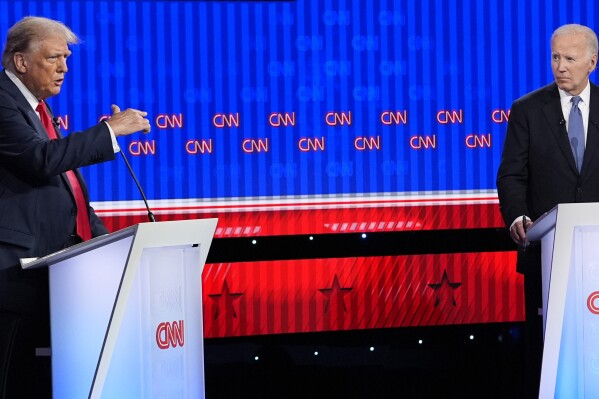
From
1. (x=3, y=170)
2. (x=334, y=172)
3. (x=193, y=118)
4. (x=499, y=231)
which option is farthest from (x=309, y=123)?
(x=3, y=170)

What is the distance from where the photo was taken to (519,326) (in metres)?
4.93

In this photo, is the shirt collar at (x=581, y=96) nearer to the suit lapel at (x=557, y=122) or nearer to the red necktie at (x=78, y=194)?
the suit lapel at (x=557, y=122)

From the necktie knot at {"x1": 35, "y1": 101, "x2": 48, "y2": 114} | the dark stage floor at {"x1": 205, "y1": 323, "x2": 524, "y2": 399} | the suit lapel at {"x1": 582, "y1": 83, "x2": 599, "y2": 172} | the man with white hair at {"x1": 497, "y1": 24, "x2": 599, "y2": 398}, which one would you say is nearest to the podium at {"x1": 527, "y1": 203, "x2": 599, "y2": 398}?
the man with white hair at {"x1": 497, "y1": 24, "x2": 599, "y2": 398}

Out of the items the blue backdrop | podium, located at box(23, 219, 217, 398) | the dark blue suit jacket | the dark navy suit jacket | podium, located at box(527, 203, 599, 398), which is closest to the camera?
podium, located at box(23, 219, 217, 398)

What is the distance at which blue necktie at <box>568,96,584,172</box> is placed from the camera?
356 centimetres

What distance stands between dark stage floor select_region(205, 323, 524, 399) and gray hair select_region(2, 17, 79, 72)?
1.99 metres

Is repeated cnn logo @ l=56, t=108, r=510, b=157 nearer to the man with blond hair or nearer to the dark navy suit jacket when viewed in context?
the dark navy suit jacket

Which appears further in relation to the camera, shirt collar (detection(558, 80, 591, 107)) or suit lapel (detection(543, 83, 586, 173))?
shirt collar (detection(558, 80, 591, 107))

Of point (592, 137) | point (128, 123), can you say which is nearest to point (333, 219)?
point (592, 137)

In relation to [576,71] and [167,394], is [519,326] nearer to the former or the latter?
[576,71]

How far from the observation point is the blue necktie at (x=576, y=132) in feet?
11.7

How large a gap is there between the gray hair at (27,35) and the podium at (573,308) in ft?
5.40

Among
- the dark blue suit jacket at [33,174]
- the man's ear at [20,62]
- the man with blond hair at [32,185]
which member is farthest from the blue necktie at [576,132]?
the man's ear at [20,62]

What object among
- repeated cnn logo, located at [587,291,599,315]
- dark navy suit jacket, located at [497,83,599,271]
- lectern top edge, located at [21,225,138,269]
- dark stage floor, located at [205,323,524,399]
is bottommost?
dark stage floor, located at [205,323,524,399]
